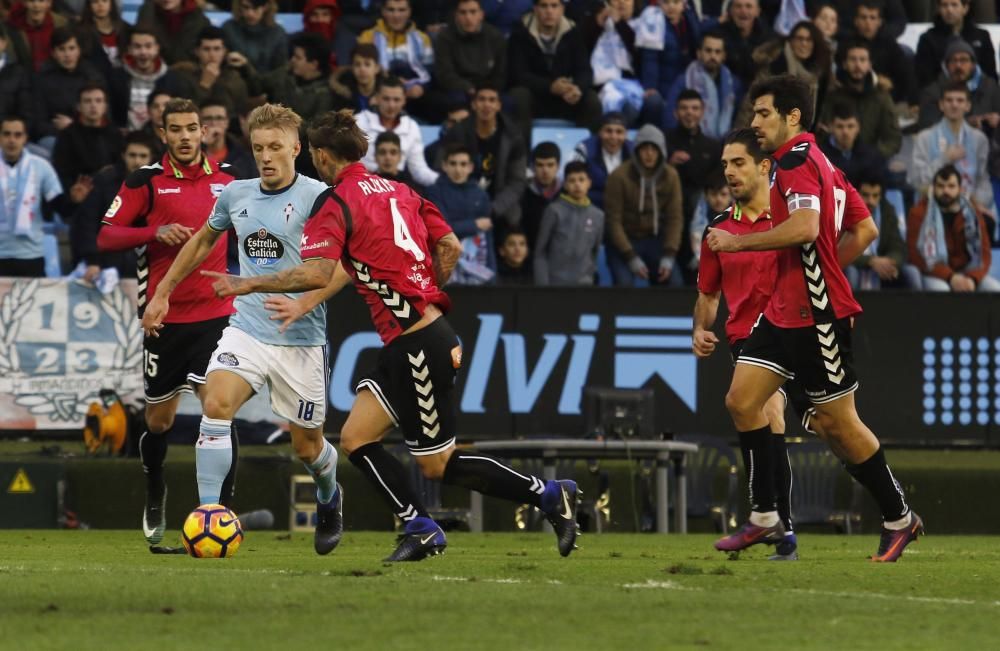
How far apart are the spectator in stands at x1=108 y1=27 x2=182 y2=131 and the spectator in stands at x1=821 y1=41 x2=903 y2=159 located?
22.4ft

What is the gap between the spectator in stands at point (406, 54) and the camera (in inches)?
778

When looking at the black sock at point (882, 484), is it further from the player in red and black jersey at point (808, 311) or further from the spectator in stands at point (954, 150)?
the spectator in stands at point (954, 150)

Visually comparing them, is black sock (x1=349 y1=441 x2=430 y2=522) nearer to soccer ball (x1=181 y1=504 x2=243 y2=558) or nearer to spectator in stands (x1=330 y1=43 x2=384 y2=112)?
soccer ball (x1=181 y1=504 x2=243 y2=558)

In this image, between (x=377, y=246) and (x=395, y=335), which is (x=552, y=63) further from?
(x=395, y=335)

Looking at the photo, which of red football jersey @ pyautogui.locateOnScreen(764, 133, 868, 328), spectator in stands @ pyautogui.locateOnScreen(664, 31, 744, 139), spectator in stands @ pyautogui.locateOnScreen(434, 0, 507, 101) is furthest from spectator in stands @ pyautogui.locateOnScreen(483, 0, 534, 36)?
red football jersey @ pyautogui.locateOnScreen(764, 133, 868, 328)

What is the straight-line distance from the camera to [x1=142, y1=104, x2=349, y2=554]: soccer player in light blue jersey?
10.4 metres

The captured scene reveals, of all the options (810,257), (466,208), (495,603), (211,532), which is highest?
(466,208)

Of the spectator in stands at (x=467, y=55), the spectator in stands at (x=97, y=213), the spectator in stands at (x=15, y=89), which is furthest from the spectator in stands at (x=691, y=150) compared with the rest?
the spectator in stands at (x=15, y=89)

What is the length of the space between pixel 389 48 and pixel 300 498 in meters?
5.65

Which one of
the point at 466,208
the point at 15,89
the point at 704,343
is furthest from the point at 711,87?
the point at 704,343

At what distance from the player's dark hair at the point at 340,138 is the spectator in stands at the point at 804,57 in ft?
36.0

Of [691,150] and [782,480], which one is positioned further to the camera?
[691,150]

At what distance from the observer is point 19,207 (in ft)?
55.7

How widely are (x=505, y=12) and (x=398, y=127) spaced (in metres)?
3.41
